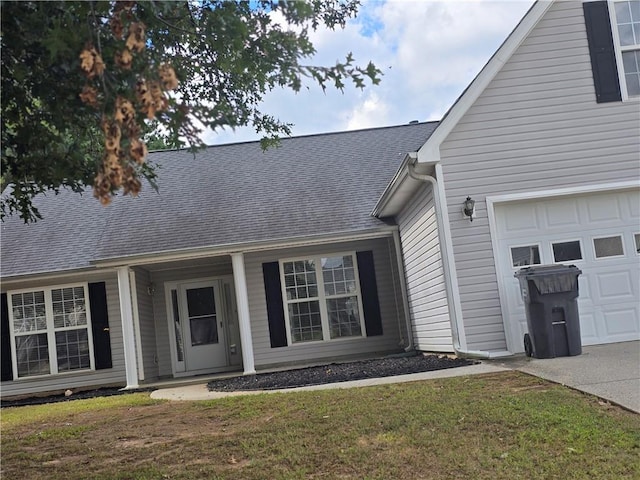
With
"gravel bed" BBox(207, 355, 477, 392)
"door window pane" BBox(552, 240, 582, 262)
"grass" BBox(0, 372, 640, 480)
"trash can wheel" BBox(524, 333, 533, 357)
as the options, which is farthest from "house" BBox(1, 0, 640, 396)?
"grass" BBox(0, 372, 640, 480)

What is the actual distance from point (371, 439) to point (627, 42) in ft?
25.2

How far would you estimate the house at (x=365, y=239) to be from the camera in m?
9.64

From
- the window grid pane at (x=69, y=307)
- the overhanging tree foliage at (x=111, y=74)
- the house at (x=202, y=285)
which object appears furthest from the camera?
the window grid pane at (x=69, y=307)

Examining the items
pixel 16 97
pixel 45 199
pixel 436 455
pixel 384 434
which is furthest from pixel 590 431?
pixel 45 199

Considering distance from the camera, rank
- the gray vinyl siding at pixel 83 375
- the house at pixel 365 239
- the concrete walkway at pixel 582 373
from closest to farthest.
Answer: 1. the concrete walkway at pixel 582 373
2. the house at pixel 365 239
3. the gray vinyl siding at pixel 83 375

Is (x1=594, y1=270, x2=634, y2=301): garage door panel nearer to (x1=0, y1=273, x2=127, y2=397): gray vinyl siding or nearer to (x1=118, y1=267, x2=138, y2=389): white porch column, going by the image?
(x1=118, y1=267, x2=138, y2=389): white porch column

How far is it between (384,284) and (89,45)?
35.9 feet

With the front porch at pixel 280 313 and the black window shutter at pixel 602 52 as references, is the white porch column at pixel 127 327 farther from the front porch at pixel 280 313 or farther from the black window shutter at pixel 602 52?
the black window shutter at pixel 602 52

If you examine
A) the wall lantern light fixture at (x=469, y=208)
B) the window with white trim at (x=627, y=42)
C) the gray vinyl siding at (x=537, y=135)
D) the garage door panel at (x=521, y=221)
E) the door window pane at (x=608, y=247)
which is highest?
the window with white trim at (x=627, y=42)

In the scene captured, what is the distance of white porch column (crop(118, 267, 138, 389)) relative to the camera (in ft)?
40.4

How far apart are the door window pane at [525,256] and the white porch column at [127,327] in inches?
276

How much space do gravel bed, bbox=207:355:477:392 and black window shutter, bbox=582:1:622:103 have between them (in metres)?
4.52

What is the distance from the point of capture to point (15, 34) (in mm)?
3947

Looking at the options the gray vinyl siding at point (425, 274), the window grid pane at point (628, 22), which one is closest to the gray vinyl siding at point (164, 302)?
the gray vinyl siding at point (425, 274)
